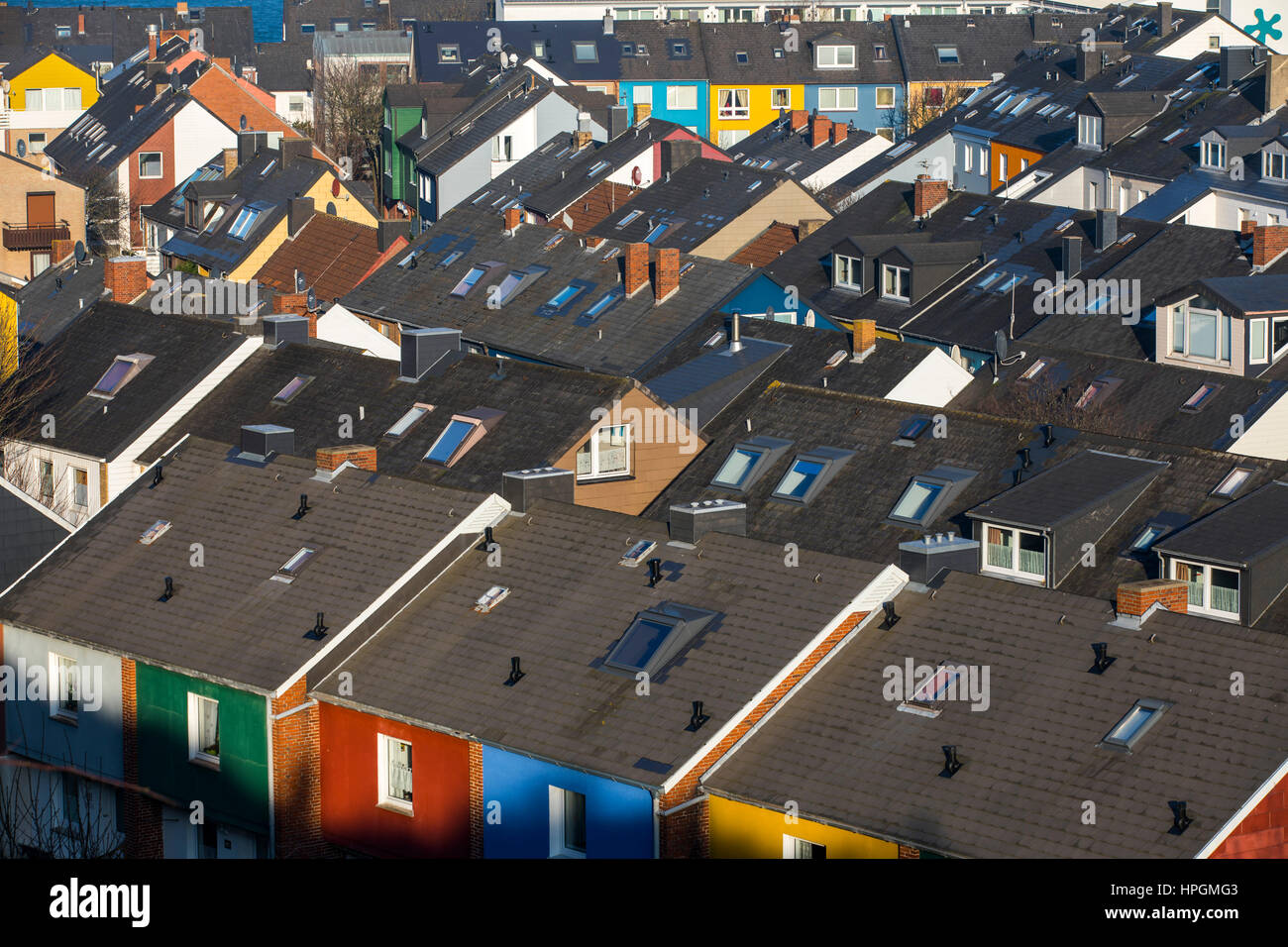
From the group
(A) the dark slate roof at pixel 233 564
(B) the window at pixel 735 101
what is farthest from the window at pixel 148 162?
(A) the dark slate roof at pixel 233 564

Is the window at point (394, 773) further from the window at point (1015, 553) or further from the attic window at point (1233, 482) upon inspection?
the attic window at point (1233, 482)

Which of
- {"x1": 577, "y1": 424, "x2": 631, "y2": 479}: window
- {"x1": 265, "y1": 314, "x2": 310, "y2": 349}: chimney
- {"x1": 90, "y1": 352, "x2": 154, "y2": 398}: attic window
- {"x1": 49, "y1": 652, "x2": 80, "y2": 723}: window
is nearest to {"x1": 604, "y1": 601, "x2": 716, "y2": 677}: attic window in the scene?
{"x1": 49, "y1": 652, "x2": 80, "y2": 723}: window

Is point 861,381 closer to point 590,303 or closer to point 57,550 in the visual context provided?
point 590,303

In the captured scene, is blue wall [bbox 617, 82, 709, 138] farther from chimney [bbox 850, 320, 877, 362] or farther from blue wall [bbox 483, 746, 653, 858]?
blue wall [bbox 483, 746, 653, 858]

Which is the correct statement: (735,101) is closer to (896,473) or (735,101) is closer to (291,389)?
(291,389)

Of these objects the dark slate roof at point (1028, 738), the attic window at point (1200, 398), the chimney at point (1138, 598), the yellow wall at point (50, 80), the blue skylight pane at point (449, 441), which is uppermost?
the yellow wall at point (50, 80)

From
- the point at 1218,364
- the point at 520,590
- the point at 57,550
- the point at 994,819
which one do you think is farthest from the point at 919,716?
the point at 1218,364
